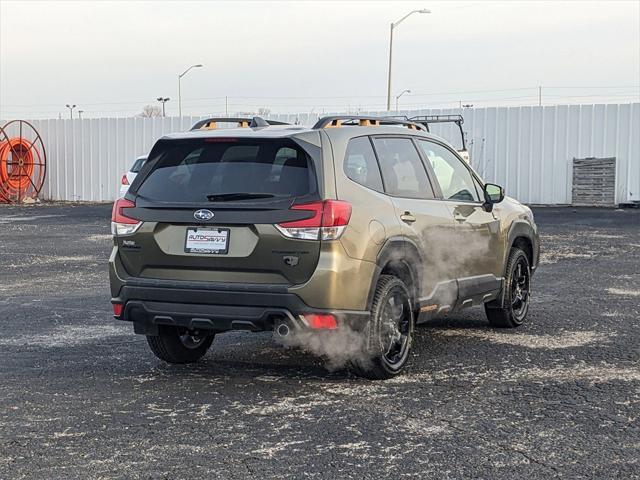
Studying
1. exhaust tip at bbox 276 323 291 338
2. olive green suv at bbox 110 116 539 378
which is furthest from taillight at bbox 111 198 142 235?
Result: exhaust tip at bbox 276 323 291 338

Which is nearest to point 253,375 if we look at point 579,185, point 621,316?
point 621,316

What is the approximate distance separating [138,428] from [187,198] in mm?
1662

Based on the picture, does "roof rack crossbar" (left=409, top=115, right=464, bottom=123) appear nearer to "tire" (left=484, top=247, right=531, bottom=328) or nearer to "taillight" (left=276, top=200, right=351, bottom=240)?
"tire" (left=484, top=247, right=531, bottom=328)

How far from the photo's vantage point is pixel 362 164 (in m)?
6.50

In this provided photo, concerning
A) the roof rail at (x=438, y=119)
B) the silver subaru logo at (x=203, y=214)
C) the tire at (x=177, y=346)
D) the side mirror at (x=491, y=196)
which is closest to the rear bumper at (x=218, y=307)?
the silver subaru logo at (x=203, y=214)

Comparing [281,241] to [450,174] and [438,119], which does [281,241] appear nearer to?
[450,174]

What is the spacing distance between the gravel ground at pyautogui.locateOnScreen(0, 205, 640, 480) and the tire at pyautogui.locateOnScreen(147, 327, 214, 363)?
92mm

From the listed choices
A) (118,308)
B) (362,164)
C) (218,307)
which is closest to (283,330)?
(218,307)

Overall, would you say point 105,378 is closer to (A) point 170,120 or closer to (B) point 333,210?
(B) point 333,210

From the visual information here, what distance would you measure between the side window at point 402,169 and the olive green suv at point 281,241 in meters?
0.01

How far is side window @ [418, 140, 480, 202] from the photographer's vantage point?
750cm

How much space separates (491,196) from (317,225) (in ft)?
8.87

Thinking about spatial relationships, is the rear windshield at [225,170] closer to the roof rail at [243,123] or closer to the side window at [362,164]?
the side window at [362,164]

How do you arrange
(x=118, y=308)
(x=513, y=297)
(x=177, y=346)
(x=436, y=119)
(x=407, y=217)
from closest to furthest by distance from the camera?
(x=118, y=308), (x=407, y=217), (x=177, y=346), (x=513, y=297), (x=436, y=119)
